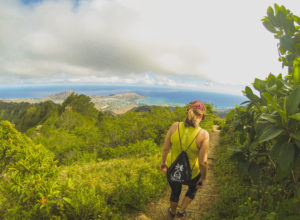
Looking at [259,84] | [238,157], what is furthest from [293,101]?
[238,157]

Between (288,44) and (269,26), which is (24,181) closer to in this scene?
(288,44)

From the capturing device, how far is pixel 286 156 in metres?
1.10

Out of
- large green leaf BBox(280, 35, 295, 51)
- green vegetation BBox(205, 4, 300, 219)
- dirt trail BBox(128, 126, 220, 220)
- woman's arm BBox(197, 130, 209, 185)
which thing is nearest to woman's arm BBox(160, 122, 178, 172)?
woman's arm BBox(197, 130, 209, 185)

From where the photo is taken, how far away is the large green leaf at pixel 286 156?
3.52ft

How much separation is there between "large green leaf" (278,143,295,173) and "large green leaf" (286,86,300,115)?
0.27 metres

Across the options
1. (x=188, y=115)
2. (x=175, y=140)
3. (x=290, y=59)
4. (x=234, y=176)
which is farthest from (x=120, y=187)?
(x=290, y=59)

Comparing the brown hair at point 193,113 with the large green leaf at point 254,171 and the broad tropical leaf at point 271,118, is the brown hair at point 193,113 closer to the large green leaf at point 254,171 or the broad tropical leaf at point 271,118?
the large green leaf at point 254,171

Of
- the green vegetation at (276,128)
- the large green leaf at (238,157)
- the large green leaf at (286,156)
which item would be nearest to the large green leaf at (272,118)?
the green vegetation at (276,128)

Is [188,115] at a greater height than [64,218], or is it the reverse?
[188,115]

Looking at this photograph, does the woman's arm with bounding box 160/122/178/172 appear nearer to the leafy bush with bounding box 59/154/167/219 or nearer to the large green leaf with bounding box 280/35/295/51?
the leafy bush with bounding box 59/154/167/219

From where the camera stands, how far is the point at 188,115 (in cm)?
223

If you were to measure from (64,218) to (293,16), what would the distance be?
427cm

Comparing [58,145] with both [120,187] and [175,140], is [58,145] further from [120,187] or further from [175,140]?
[175,140]

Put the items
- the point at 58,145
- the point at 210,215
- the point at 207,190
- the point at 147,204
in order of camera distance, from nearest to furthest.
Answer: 1. the point at 210,215
2. the point at 147,204
3. the point at 207,190
4. the point at 58,145
